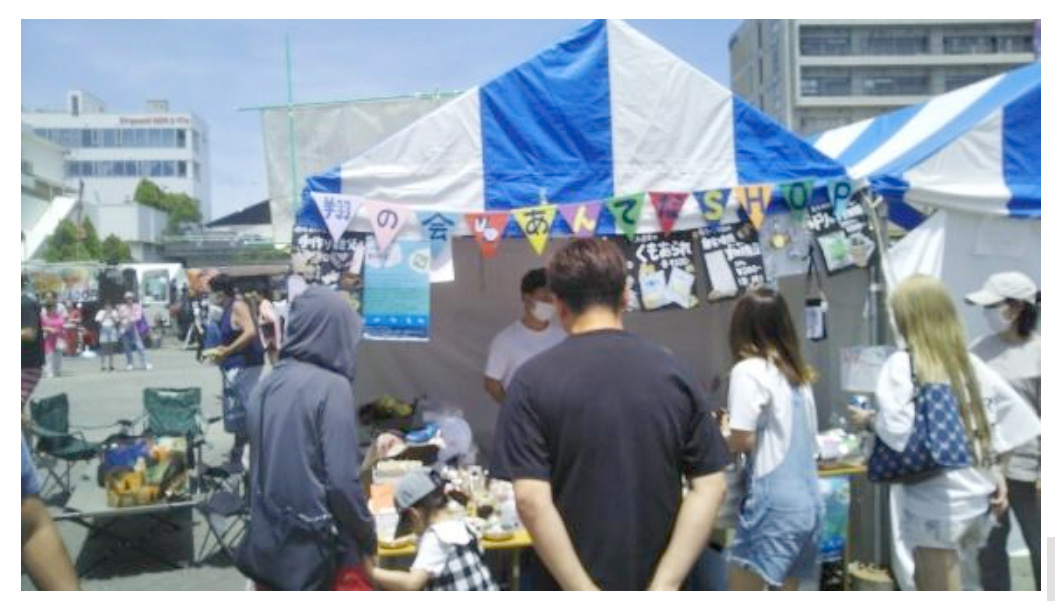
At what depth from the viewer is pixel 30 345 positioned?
5273 millimetres

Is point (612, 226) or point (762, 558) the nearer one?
point (762, 558)

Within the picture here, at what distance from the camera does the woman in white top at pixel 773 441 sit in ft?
9.68

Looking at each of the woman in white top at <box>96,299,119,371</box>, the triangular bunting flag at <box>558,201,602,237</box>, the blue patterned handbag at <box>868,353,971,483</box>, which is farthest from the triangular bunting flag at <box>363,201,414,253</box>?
the woman in white top at <box>96,299,119,371</box>

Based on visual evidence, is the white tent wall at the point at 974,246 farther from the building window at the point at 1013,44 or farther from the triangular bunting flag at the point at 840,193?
the building window at the point at 1013,44

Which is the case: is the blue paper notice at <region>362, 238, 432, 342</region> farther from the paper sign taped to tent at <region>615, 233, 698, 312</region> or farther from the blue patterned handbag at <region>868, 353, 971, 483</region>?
the blue patterned handbag at <region>868, 353, 971, 483</region>

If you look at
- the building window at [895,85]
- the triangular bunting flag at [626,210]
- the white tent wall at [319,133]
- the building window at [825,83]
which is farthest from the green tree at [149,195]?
the triangular bunting flag at [626,210]

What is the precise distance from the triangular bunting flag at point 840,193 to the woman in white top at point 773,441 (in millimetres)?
1379

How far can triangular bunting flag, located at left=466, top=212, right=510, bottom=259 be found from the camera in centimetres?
402

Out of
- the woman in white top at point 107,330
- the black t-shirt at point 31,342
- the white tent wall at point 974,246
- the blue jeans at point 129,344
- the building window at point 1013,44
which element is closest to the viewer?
the white tent wall at point 974,246

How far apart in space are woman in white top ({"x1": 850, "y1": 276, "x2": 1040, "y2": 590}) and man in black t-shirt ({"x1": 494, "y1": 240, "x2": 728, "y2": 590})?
1.26 metres
